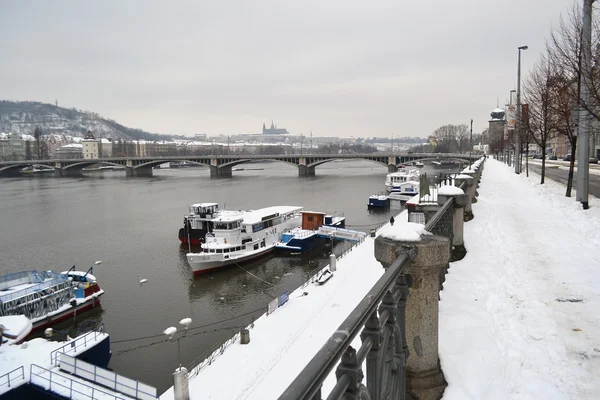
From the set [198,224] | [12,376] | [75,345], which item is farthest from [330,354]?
[198,224]

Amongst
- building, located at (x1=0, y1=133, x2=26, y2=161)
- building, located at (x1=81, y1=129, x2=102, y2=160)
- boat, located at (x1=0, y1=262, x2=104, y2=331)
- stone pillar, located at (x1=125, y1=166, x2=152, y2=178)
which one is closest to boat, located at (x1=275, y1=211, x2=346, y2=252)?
boat, located at (x1=0, y1=262, x2=104, y2=331)

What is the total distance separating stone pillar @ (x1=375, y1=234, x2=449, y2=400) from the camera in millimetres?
3090

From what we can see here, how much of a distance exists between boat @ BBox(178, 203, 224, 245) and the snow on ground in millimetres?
25421

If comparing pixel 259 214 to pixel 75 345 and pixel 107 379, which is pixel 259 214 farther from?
pixel 107 379

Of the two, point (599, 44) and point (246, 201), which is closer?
point (599, 44)

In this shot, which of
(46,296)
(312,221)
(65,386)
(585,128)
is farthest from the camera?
(312,221)

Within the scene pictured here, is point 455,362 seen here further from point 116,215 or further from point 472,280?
point 116,215

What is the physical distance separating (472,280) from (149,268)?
2295cm

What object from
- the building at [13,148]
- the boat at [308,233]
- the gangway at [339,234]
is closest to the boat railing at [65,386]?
the boat at [308,233]

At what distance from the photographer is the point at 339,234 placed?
31.8 m

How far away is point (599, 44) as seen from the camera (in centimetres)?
1130

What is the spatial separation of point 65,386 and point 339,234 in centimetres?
2239

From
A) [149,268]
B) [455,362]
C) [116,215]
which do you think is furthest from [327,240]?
[455,362]

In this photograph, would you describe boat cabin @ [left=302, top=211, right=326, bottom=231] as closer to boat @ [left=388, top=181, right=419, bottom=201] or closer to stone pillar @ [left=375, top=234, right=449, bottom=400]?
boat @ [left=388, top=181, right=419, bottom=201]
